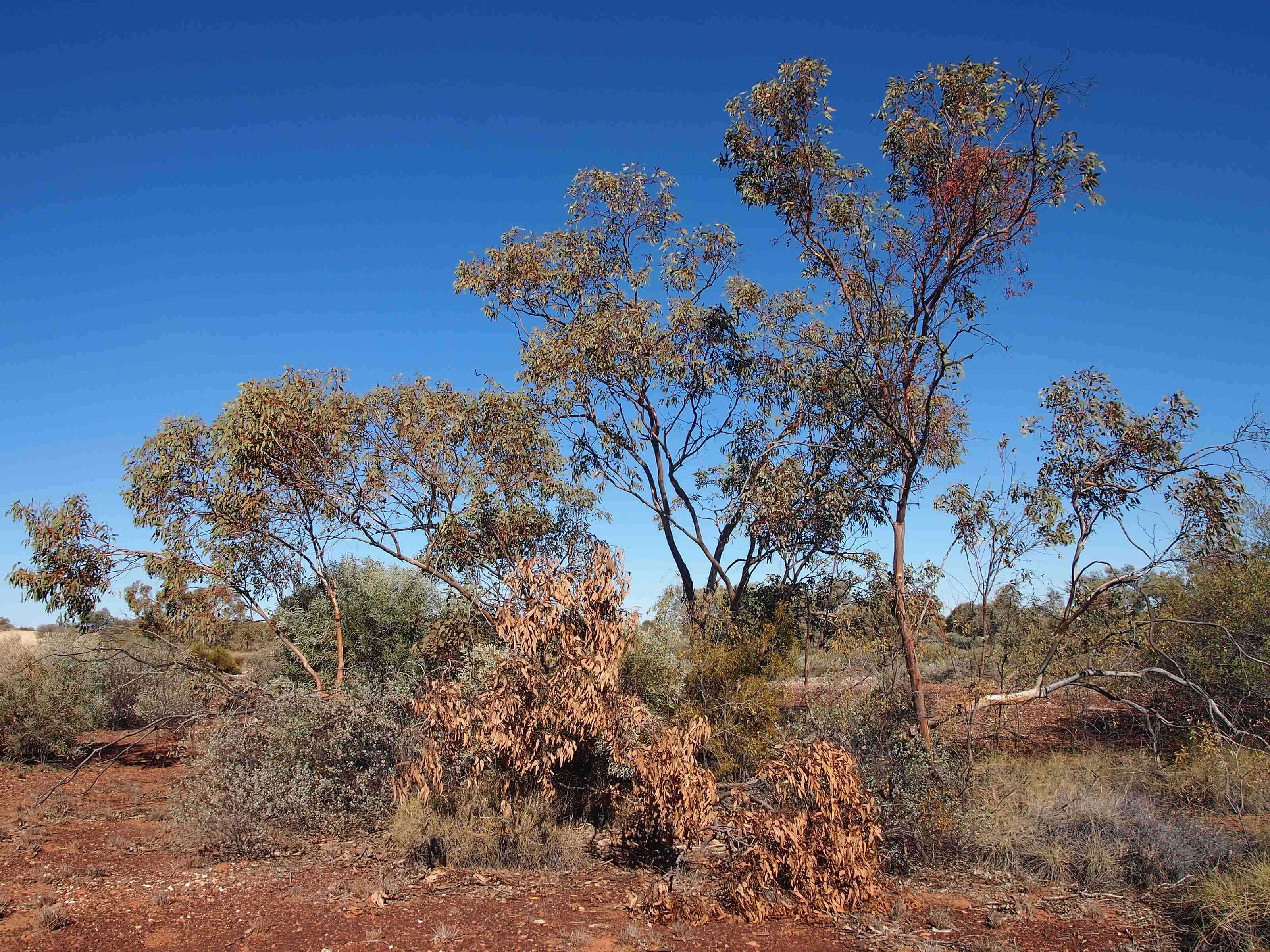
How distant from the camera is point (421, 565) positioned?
11.2 meters

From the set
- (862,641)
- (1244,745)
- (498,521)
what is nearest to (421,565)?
(498,521)

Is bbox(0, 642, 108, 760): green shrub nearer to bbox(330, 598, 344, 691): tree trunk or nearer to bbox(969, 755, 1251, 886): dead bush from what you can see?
bbox(330, 598, 344, 691): tree trunk

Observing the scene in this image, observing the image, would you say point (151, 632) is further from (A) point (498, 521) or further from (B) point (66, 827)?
(A) point (498, 521)

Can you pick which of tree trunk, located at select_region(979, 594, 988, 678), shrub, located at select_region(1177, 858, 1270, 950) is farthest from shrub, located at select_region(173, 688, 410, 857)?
shrub, located at select_region(1177, 858, 1270, 950)

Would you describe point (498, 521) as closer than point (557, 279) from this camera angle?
Yes

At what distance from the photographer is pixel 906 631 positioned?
31.5 feet

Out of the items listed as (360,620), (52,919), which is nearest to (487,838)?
(52,919)

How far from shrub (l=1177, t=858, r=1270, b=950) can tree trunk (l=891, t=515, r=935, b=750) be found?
8.49 feet

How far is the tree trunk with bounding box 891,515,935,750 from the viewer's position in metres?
9.15

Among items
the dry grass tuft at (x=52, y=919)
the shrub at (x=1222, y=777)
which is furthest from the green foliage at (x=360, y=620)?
the shrub at (x=1222, y=777)

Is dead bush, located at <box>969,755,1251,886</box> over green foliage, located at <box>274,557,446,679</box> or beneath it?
beneath

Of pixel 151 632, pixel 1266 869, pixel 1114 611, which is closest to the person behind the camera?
pixel 1266 869

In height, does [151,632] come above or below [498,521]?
below

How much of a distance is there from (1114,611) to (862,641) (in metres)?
3.06
